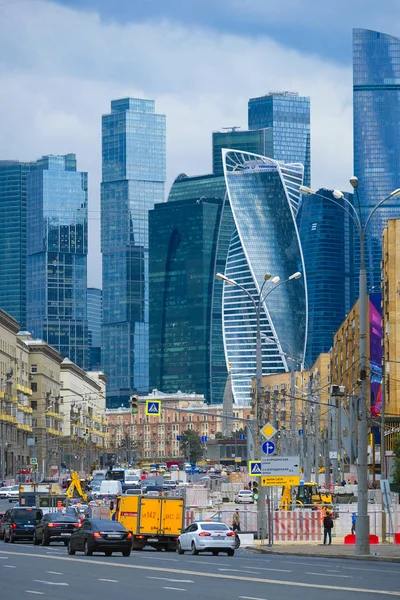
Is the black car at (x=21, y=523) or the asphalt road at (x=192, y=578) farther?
the black car at (x=21, y=523)

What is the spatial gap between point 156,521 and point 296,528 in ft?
30.3

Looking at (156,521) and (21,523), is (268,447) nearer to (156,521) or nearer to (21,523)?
(156,521)

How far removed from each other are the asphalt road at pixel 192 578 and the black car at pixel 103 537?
84cm

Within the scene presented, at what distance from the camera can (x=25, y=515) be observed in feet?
200

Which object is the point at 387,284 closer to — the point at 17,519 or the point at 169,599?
the point at 17,519

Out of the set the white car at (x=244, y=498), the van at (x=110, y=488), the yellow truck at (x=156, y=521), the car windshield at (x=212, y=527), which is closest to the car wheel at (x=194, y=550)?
the car windshield at (x=212, y=527)

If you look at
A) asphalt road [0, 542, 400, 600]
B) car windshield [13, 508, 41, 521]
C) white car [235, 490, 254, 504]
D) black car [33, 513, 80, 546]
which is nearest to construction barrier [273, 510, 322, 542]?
black car [33, 513, 80, 546]

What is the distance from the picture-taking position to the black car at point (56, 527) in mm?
56250

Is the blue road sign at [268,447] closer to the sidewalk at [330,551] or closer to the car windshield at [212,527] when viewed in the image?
the sidewalk at [330,551]

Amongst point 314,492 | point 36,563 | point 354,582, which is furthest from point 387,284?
point 354,582

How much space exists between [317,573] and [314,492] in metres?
51.8

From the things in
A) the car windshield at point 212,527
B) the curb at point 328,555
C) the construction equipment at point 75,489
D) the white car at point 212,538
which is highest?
the construction equipment at point 75,489

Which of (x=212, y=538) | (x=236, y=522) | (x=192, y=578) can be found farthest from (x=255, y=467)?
(x=192, y=578)

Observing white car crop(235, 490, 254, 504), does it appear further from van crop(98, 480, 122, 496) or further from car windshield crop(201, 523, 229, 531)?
car windshield crop(201, 523, 229, 531)
